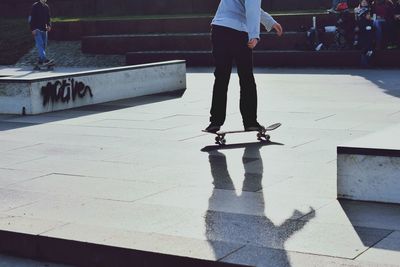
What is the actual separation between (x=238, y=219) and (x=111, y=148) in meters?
3.29

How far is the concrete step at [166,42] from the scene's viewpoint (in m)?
21.1

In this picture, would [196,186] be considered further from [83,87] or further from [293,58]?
[293,58]

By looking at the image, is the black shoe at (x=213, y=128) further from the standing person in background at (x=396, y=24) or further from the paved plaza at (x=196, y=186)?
the standing person in background at (x=396, y=24)

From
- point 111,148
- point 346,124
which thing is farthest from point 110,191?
point 346,124

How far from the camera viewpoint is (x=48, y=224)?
17.6 ft

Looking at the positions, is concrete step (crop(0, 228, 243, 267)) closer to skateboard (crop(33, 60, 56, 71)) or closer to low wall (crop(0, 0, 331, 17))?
skateboard (crop(33, 60, 56, 71))

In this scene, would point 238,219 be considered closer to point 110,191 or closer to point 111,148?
point 110,191

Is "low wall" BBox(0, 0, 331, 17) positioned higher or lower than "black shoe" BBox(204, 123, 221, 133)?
higher

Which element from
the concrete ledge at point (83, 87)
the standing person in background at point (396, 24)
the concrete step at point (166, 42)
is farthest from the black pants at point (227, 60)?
the concrete step at point (166, 42)

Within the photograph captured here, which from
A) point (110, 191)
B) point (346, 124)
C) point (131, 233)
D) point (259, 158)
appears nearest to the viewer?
point (131, 233)

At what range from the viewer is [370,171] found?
5.73m

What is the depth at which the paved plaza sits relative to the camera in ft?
15.8

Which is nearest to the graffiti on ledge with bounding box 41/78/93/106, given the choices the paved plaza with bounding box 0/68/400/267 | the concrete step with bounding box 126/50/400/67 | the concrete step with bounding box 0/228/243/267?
the paved plaza with bounding box 0/68/400/267

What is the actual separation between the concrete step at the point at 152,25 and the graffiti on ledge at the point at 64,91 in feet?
34.0
